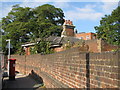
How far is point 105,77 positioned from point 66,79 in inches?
131

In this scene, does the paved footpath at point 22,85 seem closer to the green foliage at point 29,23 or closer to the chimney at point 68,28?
the green foliage at point 29,23

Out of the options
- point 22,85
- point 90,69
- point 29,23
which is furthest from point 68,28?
point 90,69

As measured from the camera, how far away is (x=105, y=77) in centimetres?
412

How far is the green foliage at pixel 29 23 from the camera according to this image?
4253 cm

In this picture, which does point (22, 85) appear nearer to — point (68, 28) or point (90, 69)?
point (90, 69)

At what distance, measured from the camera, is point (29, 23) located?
4253 cm

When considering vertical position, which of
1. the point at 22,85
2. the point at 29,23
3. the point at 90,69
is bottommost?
the point at 22,85

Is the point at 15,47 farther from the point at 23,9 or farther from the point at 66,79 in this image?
the point at 66,79

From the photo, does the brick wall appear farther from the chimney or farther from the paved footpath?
the chimney

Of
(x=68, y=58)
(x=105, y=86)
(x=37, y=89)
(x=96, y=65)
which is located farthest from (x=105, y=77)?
(x=37, y=89)

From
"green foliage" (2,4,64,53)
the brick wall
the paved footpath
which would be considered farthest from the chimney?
the brick wall

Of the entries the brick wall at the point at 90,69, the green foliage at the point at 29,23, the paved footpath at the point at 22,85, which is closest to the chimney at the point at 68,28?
the green foliage at the point at 29,23

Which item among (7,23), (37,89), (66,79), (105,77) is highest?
(7,23)

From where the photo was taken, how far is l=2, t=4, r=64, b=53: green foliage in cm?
4253
